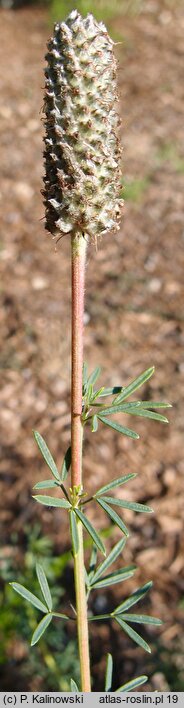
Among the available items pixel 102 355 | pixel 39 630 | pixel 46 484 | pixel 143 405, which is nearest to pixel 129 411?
pixel 143 405

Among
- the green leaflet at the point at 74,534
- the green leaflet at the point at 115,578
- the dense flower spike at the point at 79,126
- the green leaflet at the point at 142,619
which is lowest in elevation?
the green leaflet at the point at 142,619

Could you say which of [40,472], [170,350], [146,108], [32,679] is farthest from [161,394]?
[146,108]

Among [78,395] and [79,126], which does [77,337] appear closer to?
[78,395]

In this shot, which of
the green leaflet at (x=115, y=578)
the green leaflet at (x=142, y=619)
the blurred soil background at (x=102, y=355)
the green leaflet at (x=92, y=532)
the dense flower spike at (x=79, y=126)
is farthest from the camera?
the blurred soil background at (x=102, y=355)

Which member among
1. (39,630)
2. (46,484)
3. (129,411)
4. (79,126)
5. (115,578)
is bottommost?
(39,630)

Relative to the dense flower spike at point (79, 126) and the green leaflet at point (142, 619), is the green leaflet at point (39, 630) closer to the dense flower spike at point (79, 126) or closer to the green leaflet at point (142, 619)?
the green leaflet at point (142, 619)

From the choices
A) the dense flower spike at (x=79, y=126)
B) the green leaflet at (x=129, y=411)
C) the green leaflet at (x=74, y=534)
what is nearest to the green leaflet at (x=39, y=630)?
the green leaflet at (x=74, y=534)
